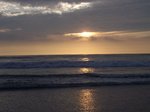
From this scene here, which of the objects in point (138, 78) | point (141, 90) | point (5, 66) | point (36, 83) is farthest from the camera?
point (5, 66)

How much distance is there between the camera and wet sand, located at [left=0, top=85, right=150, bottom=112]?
13539mm

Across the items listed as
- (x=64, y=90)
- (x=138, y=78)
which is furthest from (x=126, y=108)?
(x=138, y=78)

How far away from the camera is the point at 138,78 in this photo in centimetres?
2248

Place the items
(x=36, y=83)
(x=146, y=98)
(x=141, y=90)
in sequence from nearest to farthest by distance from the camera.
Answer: (x=146, y=98) < (x=141, y=90) < (x=36, y=83)

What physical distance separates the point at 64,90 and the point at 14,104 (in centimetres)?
402

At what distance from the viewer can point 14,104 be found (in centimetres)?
1429

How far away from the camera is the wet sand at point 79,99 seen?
44.4 ft

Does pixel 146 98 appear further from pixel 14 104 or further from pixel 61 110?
pixel 14 104

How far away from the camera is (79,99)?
50.0 feet

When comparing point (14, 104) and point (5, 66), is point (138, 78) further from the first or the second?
point (5, 66)

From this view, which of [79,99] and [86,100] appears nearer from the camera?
[86,100]

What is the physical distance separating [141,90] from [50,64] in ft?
69.4

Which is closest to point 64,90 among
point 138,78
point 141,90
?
point 141,90

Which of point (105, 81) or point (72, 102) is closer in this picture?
point (72, 102)
